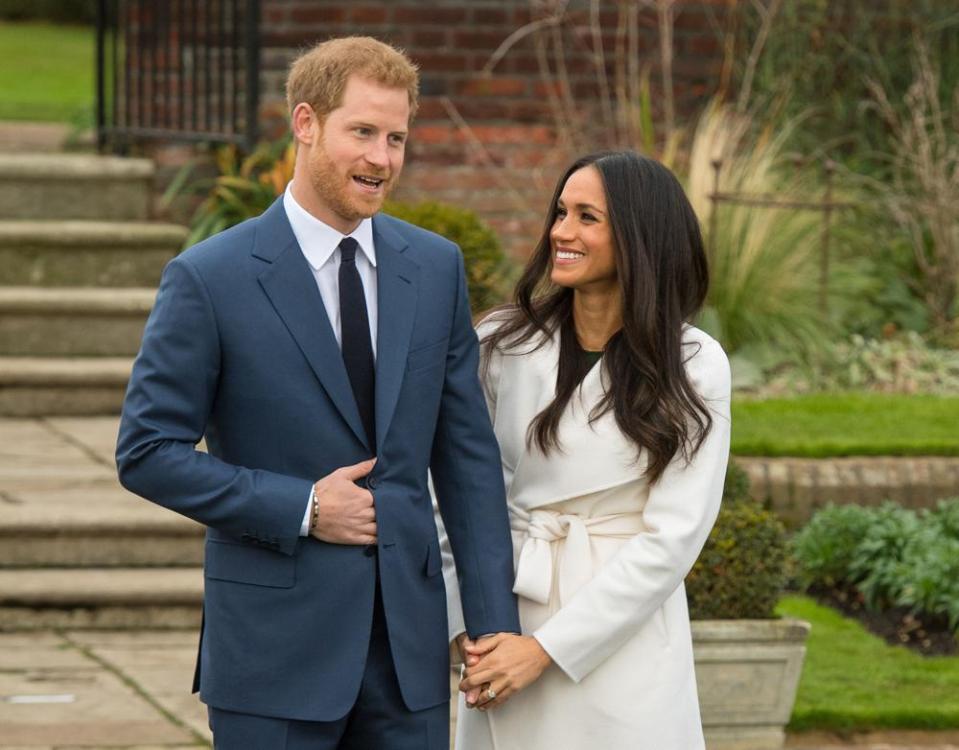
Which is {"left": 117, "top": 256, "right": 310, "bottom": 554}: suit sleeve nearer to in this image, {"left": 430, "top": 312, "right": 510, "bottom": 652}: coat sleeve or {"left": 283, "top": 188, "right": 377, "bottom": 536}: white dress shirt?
{"left": 283, "top": 188, "right": 377, "bottom": 536}: white dress shirt

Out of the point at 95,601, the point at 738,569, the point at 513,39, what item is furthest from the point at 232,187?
the point at 738,569

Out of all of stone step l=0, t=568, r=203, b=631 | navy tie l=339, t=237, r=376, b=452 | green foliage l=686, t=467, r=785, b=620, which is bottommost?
stone step l=0, t=568, r=203, b=631

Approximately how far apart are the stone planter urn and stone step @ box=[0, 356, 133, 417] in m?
3.61

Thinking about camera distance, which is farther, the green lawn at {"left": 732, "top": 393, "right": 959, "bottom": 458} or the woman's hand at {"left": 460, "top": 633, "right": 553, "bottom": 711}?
the green lawn at {"left": 732, "top": 393, "right": 959, "bottom": 458}

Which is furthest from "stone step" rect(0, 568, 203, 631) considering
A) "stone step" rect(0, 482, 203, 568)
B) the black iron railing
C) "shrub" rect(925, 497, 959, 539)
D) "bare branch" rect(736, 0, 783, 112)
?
"bare branch" rect(736, 0, 783, 112)

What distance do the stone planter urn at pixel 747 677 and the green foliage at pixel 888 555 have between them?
4.00 feet

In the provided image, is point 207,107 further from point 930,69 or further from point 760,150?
point 930,69

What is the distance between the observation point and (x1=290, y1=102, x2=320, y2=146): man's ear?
2.84m

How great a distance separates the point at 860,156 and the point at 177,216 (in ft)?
11.7

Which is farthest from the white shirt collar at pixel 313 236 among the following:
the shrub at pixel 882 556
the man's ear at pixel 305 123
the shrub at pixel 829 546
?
the shrub at pixel 829 546

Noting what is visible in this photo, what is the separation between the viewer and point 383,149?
282cm

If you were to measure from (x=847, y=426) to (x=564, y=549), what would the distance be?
4.33m

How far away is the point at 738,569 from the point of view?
459 cm

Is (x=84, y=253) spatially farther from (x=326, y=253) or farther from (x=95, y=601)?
(x=326, y=253)
